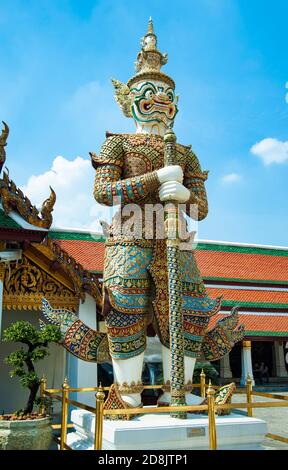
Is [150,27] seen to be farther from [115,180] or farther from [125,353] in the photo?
[125,353]

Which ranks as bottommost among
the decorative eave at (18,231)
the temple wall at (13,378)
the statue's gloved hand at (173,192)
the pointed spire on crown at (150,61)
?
the temple wall at (13,378)

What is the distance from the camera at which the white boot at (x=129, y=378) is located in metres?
4.51

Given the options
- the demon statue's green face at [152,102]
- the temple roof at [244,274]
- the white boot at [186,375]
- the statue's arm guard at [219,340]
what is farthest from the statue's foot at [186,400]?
the temple roof at [244,274]

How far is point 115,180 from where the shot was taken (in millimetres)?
5000

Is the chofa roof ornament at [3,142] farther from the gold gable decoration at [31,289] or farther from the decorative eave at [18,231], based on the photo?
the gold gable decoration at [31,289]

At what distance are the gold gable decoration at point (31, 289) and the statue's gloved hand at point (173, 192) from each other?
3.82 m

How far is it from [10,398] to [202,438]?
23.1 ft

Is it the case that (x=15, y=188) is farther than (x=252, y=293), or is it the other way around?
(x=252, y=293)

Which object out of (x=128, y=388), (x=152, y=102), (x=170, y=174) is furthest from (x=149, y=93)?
(x=128, y=388)

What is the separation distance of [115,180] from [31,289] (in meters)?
3.43

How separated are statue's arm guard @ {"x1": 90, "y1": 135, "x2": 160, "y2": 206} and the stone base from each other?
7.62ft

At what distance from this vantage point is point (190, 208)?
5.18 meters
